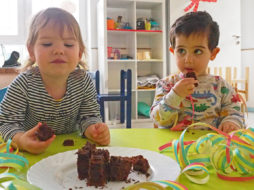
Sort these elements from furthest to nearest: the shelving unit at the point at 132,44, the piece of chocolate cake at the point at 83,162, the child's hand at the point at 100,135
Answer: the shelving unit at the point at 132,44
the child's hand at the point at 100,135
the piece of chocolate cake at the point at 83,162

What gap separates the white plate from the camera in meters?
0.46

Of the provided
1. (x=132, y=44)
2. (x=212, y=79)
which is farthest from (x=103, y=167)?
(x=132, y=44)

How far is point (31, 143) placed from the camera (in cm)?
65

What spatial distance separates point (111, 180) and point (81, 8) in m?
3.72

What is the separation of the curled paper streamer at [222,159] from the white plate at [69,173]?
30 mm

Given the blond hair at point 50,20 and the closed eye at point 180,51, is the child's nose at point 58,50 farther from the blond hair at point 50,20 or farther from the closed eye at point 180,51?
the closed eye at point 180,51

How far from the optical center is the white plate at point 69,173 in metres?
0.46

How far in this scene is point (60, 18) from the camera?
36.2 inches

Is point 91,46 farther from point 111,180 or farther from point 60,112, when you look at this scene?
point 111,180

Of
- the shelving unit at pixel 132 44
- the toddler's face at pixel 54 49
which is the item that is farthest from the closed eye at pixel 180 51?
the shelving unit at pixel 132 44

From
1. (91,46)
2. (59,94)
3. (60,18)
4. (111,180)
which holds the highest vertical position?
(91,46)

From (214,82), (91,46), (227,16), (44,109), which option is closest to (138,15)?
(91,46)

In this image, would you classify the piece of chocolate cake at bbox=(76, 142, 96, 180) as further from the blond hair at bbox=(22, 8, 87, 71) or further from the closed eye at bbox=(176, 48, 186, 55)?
the closed eye at bbox=(176, 48, 186, 55)

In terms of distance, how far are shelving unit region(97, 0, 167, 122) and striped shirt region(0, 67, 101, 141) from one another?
242 centimetres
